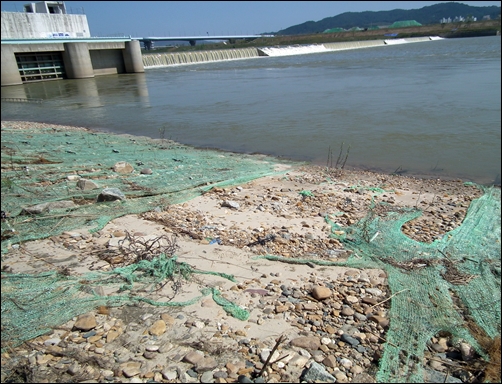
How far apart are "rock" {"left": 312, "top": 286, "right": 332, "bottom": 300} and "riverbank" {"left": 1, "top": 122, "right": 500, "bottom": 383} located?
1cm

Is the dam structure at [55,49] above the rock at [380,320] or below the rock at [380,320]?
above

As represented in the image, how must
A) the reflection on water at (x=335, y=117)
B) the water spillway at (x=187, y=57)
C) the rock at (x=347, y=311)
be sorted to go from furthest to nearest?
the water spillway at (x=187, y=57) → the reflection on water at (x=335, y=117) → the rock at (x=347, y=311)

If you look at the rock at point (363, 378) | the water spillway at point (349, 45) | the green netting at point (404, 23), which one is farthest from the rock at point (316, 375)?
the green netting at point (404, 23)

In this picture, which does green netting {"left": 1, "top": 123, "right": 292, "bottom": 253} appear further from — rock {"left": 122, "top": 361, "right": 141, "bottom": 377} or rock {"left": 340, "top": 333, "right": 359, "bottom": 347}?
rock {"left": 340, "top": 333, "right": 359, "bottom": 347}

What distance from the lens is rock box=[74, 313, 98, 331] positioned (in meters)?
2.59

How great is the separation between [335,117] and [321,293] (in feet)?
33.9

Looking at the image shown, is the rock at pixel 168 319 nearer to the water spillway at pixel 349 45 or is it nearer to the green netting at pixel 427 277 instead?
the green netting at pixel 427 277

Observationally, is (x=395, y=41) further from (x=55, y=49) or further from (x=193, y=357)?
(x=193, y=357)

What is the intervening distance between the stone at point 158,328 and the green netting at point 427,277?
1350 millimetres

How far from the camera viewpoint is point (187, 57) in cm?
4409

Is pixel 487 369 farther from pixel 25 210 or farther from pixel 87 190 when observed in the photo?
pixel 87 190

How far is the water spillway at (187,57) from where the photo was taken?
42.2 metres

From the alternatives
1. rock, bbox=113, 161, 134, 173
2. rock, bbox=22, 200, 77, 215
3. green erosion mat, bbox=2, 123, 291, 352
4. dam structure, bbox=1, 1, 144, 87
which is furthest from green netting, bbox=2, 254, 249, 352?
dam structure, bbox=1, 1, 144, 87

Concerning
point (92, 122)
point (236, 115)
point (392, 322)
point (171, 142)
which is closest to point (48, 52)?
point (92, 122)
